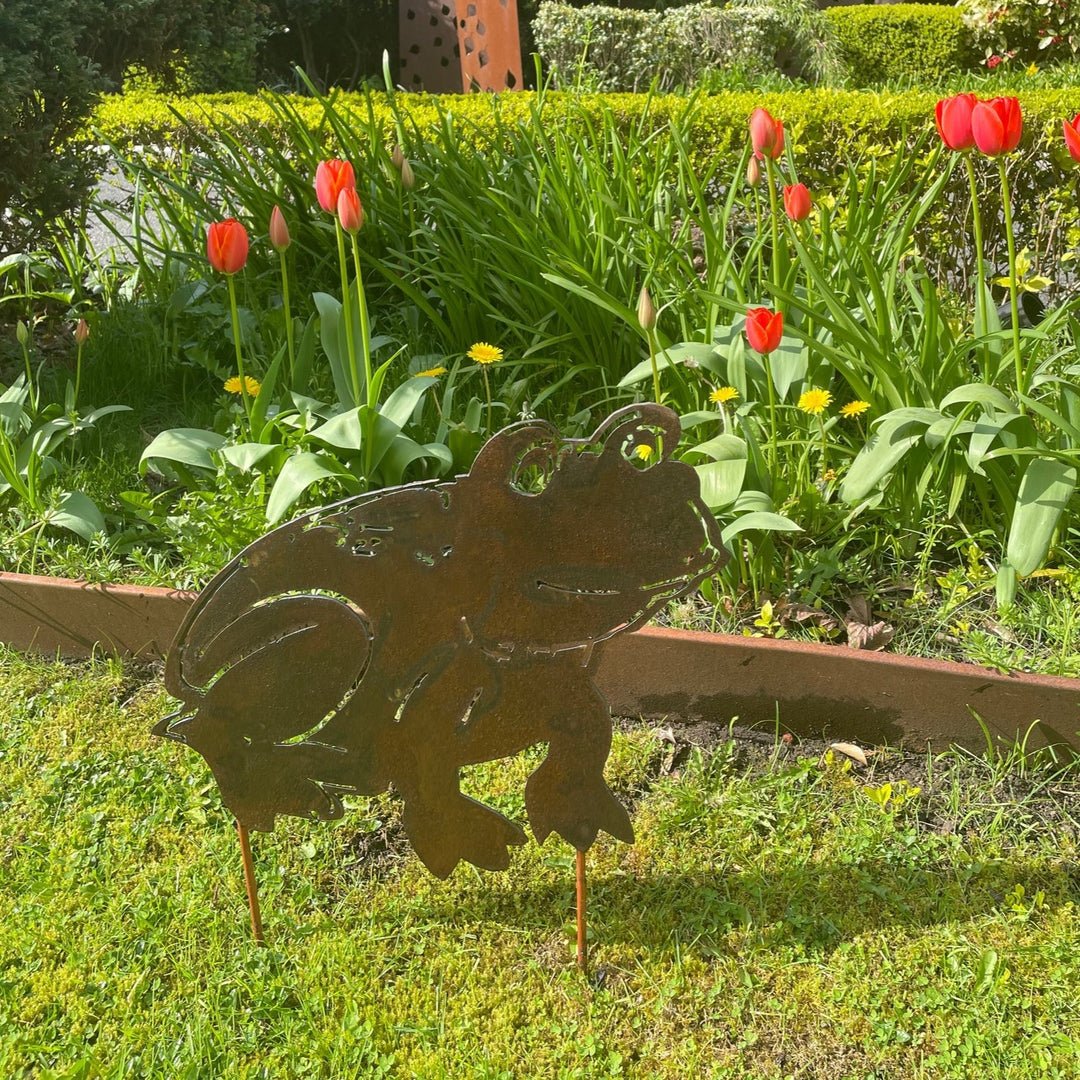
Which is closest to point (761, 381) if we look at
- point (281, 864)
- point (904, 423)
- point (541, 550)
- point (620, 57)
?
point (904, 423)

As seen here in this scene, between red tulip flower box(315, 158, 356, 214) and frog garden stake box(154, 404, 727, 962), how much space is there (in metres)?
0.99

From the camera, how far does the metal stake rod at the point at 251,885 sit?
1.81 metres

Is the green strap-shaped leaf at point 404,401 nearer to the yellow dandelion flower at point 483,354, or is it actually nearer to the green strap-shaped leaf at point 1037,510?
the yellow dandelion flower at point 483,354

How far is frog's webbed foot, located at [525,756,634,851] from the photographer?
1.76 metres

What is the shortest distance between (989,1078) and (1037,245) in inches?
138

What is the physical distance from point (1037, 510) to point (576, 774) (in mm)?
1248

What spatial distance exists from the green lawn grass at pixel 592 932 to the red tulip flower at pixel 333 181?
4.18 feet

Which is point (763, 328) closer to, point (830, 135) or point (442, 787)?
point (442, 787)

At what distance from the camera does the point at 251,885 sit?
6.11 ft

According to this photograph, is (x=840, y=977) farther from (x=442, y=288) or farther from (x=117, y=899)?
(x=442, y=288)

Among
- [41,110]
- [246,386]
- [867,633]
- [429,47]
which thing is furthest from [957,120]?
[429,47]

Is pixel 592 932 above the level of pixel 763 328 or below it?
below

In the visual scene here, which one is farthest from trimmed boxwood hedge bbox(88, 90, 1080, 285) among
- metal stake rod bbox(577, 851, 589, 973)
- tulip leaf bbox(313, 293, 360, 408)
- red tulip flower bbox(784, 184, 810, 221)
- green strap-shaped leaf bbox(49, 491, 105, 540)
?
metal stake rod bbox(577, 851, 589, 973)

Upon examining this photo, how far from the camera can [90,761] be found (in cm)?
241
